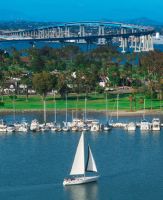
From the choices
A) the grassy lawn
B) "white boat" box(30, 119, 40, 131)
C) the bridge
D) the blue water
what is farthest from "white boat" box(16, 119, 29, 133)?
the bridge

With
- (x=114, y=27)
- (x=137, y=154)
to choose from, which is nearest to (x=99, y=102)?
(x=137, y=154)

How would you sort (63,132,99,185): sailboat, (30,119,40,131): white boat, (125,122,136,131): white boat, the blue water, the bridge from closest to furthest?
the blue water < (63,132,99,185): sailboat < (125,122,136,131): white boat < (30,119,40,131): white boat < the bridge

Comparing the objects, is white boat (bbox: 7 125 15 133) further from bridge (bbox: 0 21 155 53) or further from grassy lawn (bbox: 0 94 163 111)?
bridge (bbox: 0 21 155 53)

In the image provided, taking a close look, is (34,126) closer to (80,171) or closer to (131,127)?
(131,127)

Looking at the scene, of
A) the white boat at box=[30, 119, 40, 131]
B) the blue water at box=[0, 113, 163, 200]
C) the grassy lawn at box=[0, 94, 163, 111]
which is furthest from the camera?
the grassy lawn at box=[0, 94, 163, 111]

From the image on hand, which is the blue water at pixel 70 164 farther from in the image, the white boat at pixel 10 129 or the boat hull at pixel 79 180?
the white boat at pixel 10 129
